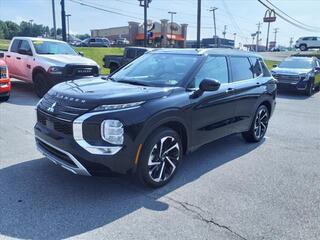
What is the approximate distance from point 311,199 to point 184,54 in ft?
8.92

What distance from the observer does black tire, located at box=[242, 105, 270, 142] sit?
245 inches

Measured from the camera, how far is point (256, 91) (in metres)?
6.01

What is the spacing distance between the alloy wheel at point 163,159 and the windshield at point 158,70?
0.84 m

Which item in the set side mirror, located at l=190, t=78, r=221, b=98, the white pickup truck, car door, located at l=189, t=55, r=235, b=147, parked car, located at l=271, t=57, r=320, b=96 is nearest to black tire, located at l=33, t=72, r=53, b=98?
the white pickup truck

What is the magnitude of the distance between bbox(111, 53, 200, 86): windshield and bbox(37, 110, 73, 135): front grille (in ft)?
4.15

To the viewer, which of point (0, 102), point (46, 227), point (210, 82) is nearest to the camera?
point (46, 227)

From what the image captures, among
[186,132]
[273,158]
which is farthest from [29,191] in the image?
[273,158]

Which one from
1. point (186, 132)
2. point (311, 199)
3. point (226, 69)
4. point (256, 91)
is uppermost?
point (226, 69)

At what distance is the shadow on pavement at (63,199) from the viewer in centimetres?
321

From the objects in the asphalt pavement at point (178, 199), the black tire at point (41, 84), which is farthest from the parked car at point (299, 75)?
the black tire at point (41, 84)

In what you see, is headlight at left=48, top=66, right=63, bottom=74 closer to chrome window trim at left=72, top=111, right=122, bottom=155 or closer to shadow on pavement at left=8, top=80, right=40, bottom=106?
shadow on pavement at left=8, top=80, right=40, bottom=106

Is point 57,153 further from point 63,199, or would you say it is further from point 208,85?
point 208,85

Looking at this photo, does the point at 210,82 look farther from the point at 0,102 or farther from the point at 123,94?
the point at 0,102

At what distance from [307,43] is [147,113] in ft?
171
